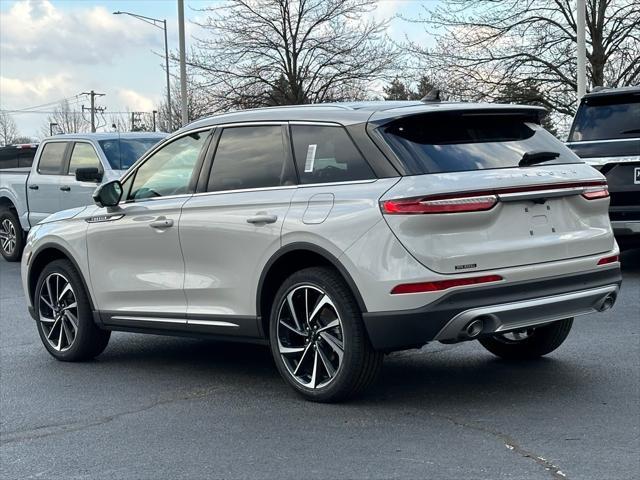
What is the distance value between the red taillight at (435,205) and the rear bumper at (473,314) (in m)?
0.44

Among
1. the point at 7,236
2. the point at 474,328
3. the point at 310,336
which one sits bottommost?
the point at 7,236

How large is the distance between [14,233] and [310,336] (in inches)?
457

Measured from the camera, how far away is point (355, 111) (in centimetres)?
601

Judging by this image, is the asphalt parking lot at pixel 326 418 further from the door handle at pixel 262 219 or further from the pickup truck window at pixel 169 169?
the pickup truck window at pixel 169 169

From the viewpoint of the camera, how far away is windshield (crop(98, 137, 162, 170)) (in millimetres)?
14328

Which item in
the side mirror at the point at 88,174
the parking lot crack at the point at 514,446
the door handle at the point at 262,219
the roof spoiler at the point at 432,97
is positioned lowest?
the parking lot crack at the point at 514,446

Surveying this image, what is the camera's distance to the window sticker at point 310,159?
6.08 metres

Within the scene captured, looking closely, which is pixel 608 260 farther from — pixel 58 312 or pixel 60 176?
pixel 60 176

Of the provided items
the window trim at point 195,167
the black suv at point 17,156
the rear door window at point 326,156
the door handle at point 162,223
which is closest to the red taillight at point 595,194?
the rear door window at point 326,156

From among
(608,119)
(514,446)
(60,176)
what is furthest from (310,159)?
(60,176)

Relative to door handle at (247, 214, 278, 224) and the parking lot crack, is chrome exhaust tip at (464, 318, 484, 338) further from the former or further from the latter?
door handle at (247, 214, 278, 224)

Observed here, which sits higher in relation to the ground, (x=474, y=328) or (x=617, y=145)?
(x=617, y=145)

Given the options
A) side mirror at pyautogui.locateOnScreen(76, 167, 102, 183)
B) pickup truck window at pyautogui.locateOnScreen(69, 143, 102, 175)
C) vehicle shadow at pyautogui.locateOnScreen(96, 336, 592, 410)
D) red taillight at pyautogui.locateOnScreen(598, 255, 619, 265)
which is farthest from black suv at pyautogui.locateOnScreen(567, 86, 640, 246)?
pickup truck window at pyautogui.locateOnScreen(69, 143, 102, 175)

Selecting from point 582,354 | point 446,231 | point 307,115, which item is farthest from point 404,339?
point 582,354
